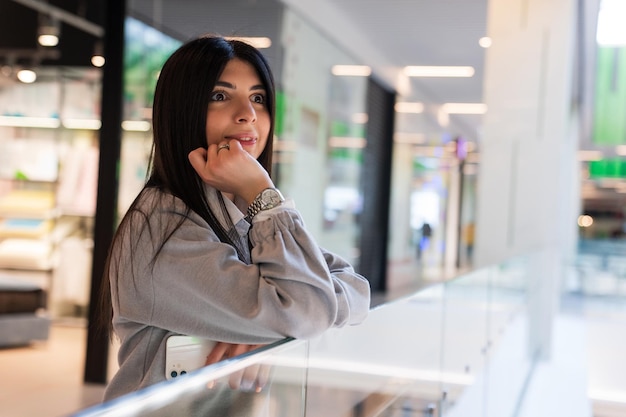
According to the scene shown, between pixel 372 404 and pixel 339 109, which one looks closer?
pixel 372 404

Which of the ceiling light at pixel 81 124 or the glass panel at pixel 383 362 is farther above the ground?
the ceiling light at pixel 81 124

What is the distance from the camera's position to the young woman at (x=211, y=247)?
52.3 inches

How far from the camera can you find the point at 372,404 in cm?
187

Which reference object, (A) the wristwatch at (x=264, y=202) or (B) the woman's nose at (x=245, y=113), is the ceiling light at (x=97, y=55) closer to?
(B) the woman's nose at (x=245, y=113)

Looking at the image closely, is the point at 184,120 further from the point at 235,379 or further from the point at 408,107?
the point at 408,107

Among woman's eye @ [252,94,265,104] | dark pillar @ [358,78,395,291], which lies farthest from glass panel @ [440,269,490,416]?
dark pillar @ [358,78,395,291]

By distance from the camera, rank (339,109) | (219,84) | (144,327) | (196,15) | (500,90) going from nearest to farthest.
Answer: (144,327) < (219,84) < (196,15) < (500,90) < (339,109)

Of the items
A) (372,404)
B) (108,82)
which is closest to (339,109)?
(108,82)

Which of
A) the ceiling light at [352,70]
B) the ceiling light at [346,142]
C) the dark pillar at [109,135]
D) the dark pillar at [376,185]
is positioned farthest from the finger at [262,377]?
the dark pillar at [376,185]

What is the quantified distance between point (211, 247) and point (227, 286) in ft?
0.23

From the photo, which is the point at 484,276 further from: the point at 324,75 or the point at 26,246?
the point at 26,246

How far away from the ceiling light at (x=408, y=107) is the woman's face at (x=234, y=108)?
11.1 m

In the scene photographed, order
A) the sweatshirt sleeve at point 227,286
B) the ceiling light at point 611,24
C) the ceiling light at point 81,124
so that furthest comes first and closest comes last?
the ceiling light at point 611,24
the ceiling light at point 81,124
the sweatshirt sleeve at point 227,286

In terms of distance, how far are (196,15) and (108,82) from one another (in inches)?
35.3
